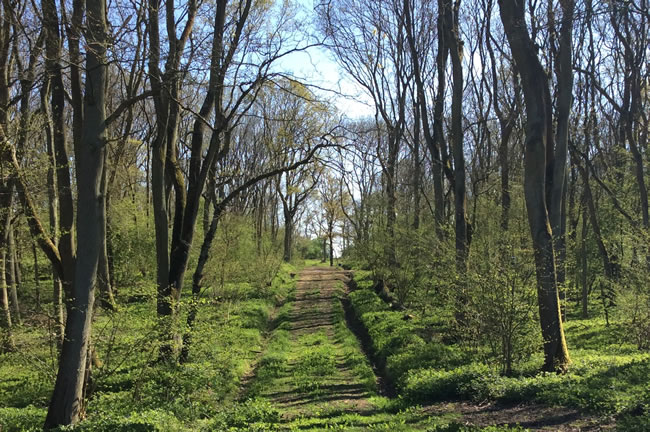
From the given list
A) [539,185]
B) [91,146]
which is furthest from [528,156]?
[91,146]

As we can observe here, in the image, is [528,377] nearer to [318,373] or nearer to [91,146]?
[318,373]

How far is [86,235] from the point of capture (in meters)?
6.24

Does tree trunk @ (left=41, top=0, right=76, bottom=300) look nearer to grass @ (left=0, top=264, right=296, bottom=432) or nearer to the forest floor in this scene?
grass @ (left=0, top=264, right=296, bottom=432)

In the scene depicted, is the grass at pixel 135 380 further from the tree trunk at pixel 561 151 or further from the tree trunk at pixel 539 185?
the tree trunk at pixel 561 151

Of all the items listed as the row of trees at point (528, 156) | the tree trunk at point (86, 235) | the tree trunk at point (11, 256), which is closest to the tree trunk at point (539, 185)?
the row of trees at point (528, 156)

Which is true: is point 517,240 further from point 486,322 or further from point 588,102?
point 588,102

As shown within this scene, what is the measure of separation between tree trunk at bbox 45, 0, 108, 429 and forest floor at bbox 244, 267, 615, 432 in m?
3.12

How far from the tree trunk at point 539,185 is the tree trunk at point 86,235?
23.9 feet

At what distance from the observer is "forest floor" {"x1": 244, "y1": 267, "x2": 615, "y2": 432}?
5859mm

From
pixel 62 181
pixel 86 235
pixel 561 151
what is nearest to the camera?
pixel 86 235

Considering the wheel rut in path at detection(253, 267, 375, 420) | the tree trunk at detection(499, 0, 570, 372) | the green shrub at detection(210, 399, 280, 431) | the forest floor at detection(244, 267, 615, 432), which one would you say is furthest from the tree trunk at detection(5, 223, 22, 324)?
the tree trunk at detection(499, 0, 570, 372)

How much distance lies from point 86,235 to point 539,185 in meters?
7.75

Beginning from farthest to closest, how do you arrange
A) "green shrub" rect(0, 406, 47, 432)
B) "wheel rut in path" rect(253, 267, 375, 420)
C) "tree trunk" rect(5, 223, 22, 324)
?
"tree trunk" rect(5, 223, 22, 324), "wheel rut in path" rect(253, 267, 375, 420), "green shrub" rect(0, 406, 47, 432)

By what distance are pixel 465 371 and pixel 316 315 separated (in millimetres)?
9940
